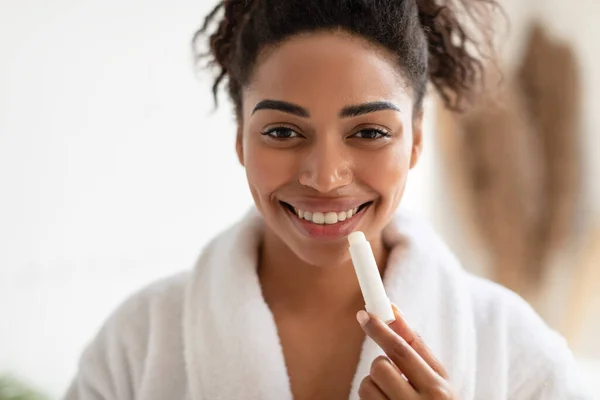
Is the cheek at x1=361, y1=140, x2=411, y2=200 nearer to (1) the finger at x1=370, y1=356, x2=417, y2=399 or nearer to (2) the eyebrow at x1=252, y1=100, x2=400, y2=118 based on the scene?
(2) the eyebrow at x1=252, y1=100, x2=400, y2=118

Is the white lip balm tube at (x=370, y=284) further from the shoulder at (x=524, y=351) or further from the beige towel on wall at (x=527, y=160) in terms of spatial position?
the beige towel on wall at (x=527, y=160)

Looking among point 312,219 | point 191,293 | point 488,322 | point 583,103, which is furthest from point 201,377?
point 583,103

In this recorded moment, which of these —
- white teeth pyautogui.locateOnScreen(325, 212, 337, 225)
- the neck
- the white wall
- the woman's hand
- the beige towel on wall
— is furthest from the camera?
the beige towel on wall

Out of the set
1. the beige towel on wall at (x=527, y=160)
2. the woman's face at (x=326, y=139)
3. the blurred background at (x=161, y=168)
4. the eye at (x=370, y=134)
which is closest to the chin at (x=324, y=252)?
the woman's face at (x=326, y=139)

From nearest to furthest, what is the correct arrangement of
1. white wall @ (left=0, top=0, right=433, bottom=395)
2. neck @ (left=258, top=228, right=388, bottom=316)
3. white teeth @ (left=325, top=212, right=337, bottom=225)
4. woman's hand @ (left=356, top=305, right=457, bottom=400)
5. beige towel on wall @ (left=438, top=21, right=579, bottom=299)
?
woman's hand @ (left=356, top=305, right=457, bottom=400) → white teeth @ (left=325, top=212, right=337, bottom=225) → neck @ (left=258, top=228, right=388, bottom=316) → white wall @ (left=0, top=0, right=433, bottom=395) → beige towel on wall @ (left=438, top=21, right=579, bottom=299)

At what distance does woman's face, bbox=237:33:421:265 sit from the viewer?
66 centimetres

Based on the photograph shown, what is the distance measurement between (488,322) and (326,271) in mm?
202

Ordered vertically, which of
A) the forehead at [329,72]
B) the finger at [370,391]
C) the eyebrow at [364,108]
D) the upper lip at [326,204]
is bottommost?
the finger at [370,391]

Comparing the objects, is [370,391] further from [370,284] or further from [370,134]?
[370,134]

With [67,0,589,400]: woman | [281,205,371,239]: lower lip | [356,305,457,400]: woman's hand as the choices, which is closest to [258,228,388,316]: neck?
[67,0,589,400]: woman

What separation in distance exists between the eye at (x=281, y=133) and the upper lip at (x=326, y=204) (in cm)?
7

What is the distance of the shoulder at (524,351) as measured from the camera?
0.77 meters

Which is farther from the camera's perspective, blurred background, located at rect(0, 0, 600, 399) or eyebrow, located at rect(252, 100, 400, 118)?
blurred background, located at rect(0, 0, 600, 399)

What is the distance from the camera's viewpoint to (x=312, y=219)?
2.31ft
